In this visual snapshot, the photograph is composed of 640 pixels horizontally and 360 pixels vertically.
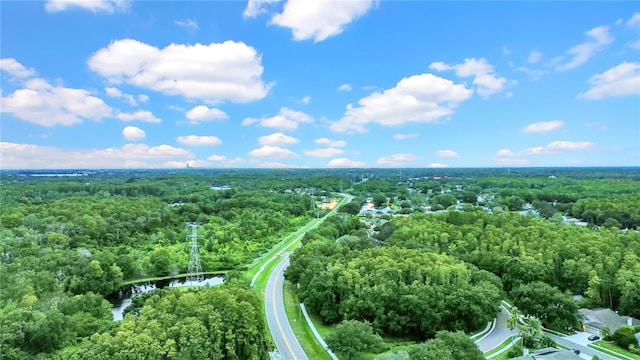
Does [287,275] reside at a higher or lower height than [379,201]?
lower

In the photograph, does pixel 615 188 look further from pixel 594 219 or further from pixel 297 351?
pixel 297 351

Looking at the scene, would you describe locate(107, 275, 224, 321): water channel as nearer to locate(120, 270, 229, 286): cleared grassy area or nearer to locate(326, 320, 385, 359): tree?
locate(120, 270, 229, 286): cleared grassy area

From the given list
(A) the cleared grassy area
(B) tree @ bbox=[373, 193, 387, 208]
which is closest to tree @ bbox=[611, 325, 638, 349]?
(A) the cleared grassy area

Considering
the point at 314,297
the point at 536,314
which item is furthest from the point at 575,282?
the point at 314,297

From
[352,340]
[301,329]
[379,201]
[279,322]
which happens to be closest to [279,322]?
[279,322]

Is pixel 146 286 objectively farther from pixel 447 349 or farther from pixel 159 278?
pixel 447 349

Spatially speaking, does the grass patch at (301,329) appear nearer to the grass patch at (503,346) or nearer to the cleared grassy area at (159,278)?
the grass patch at (503,346)
